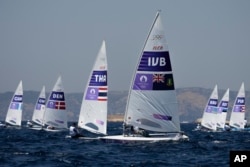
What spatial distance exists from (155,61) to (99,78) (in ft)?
24.0

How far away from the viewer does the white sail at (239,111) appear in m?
112

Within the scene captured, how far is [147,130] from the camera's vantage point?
55125 mm

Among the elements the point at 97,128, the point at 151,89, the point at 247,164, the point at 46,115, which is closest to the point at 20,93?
the point at 46,115

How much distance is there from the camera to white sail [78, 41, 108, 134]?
194 feet

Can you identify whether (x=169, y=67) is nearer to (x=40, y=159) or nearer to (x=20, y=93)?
(x=40, y=159)

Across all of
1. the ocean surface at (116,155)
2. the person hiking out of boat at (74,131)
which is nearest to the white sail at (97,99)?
the person hiking out of boat at (74,131)

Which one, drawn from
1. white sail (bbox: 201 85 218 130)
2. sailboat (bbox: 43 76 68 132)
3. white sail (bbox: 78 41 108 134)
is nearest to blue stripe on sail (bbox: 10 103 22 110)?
sailboat (bbox: 43 76 68 132)

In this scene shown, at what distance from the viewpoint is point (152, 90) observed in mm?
54438

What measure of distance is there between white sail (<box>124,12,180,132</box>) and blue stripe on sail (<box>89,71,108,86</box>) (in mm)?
5654

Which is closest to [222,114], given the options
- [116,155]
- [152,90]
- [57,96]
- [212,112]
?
[212,112]

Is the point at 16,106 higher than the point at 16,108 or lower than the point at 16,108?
higher

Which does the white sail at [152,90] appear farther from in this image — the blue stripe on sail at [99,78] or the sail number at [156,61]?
the blue stripe on sail at [99,78]

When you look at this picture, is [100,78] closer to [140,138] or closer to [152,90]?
[152,90]

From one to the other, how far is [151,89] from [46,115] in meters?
31.8
